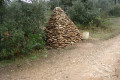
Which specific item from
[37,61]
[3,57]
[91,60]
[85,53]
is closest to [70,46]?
[85,53]

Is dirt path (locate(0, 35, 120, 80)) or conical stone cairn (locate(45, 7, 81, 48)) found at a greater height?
conical stone cairn (locate(45, 7, 81, 48))

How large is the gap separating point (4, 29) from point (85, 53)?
327 cm

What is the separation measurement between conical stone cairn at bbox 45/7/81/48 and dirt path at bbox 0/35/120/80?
2.35 feet

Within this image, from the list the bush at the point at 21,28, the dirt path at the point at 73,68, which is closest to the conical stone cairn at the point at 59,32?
the bush at the point at 21,28

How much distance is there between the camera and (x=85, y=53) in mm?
5477

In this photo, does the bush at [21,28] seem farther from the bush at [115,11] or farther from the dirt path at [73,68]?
the bush at [115,11]

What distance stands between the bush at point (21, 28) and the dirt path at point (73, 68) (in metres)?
0.71

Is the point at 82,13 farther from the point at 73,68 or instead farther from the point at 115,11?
the point at 115,11

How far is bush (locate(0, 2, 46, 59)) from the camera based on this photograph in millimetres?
4309

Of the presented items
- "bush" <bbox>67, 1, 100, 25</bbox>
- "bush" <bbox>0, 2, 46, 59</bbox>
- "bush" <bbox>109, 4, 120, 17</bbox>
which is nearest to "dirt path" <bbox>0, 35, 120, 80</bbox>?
"bush" <bbox>0, 2, 46, 59</bbox>

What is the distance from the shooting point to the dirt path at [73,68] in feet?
11.9

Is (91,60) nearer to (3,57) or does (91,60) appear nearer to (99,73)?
(99,73)

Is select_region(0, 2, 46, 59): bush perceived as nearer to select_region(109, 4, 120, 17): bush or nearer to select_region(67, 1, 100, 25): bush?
select_region(67, 1, 100, 25): bush

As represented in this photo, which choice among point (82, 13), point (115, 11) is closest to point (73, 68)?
point (82, 13)
